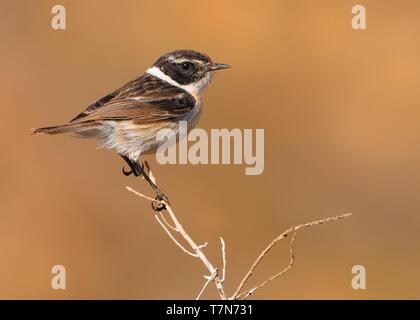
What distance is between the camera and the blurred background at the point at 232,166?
12406 mm

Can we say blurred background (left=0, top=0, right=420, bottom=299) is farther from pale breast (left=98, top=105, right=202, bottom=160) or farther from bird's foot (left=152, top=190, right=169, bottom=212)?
pale breast (left=98, top=105, right=202, bottom=160)

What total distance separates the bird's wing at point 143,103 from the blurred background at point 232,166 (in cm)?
458

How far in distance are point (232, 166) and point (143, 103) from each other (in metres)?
6.60

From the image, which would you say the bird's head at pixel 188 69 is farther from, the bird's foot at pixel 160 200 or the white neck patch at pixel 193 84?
the bird's foot at pixel 160 200

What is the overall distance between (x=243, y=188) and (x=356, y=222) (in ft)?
6.07

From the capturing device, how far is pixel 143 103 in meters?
7.55

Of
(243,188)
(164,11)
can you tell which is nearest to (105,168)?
(243,188)

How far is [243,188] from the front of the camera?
13.6m

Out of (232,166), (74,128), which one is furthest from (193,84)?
(232,166)

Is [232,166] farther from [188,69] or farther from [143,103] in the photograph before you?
[143,103]

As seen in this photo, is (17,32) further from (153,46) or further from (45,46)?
(153,46)

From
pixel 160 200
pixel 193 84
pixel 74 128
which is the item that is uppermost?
pixel 193 84

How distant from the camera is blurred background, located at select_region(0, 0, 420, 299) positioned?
40.7 ft

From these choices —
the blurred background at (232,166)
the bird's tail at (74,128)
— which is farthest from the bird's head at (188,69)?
the blurred background at (232,166)
